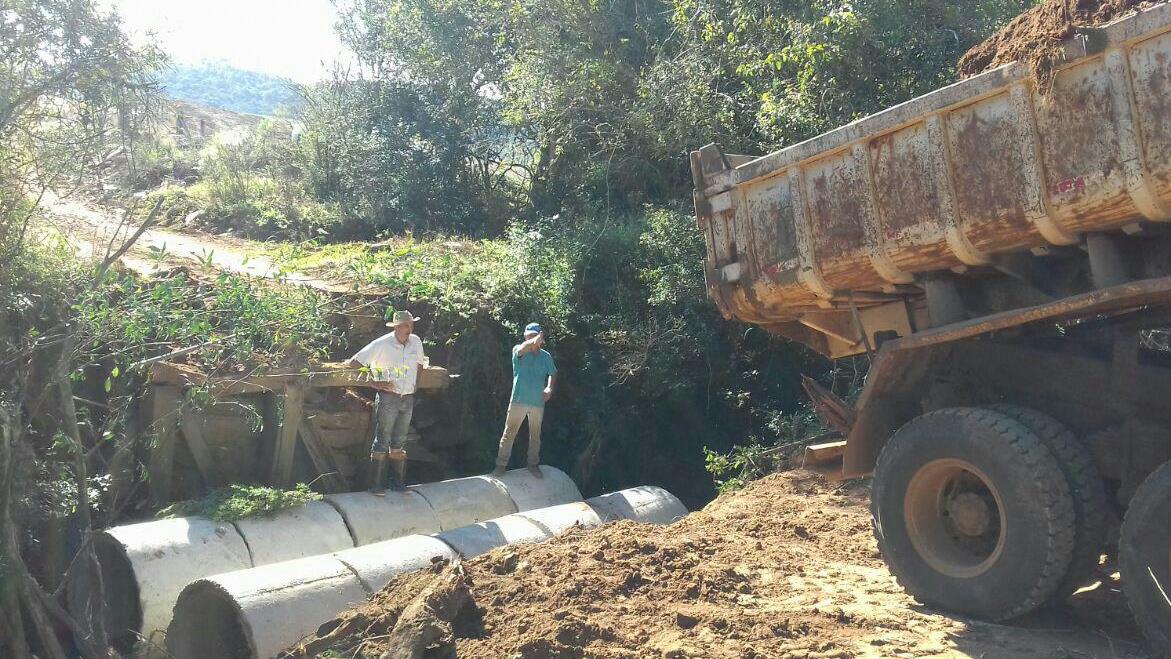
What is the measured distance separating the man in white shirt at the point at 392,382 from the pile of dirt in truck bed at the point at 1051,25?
5.56 m

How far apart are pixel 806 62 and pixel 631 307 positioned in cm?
332

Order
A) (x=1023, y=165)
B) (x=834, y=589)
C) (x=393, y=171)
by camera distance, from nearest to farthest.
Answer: (x=1023, y=165)
(x=834, y=589)
(x=393, y=171)

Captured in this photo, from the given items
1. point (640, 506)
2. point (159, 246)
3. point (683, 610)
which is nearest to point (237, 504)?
point (640, 506)

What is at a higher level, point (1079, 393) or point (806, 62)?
point (806, 62)

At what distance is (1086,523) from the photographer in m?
4.48

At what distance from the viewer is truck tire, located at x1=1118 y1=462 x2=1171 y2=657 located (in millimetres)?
3994

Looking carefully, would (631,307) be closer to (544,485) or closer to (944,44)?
(544,485)

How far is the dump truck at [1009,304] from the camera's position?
13.3ft

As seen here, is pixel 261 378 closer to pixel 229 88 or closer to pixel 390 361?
pixel 390 361

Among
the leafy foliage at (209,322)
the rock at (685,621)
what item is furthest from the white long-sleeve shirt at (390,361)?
the rock at (685,621)

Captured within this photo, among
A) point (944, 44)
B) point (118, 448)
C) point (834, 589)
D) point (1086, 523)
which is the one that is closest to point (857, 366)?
point (944, 44)

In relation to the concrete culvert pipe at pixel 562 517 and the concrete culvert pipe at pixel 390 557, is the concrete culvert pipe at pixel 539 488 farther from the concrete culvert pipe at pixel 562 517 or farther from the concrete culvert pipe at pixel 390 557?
the concrete culvert pipe at pixel 390 557

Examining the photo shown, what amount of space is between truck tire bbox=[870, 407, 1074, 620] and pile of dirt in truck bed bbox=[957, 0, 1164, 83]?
1607 millimetres

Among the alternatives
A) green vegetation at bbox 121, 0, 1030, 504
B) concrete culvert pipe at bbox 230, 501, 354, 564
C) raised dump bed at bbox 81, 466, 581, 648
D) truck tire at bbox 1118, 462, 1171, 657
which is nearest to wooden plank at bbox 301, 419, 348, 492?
raised dump bed at bbox 81, 466, 581, 648
